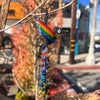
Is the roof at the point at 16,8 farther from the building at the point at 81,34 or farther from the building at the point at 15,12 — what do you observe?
the building at the point at 81,34

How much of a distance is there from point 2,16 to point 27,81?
2.30 metres

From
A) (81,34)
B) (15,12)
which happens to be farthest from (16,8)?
(81,34)

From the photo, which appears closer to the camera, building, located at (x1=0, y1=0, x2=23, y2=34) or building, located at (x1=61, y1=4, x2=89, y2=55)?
building, located at (x1=0, y1=0, x2=23, y2=34)

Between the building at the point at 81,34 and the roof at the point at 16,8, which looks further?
the building at the point at 81,34

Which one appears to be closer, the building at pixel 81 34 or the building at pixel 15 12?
the building at pixel 15 12

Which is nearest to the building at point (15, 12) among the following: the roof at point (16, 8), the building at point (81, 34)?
the roof at point (16, 8)

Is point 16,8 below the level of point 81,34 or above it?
above

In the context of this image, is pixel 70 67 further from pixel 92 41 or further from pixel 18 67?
pixel 18 67

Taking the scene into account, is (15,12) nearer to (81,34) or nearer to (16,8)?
(16,8)

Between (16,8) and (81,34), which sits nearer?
(16,8)

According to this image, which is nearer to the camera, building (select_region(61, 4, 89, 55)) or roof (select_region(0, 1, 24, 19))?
roof (select_region(0, 1, 24, 19))

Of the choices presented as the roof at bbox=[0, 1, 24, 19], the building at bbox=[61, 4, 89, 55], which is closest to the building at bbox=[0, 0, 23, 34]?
the roof at bbox=[0, 1, 24, 19]

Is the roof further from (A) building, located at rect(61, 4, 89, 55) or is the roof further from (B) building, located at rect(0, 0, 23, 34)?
(A) building, located at rect(61, 4, 89, 55)

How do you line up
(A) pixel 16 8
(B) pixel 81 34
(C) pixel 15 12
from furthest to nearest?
(B) pixel 81 34 < (C) pixel 15 12 < (A) pixel 16 8
